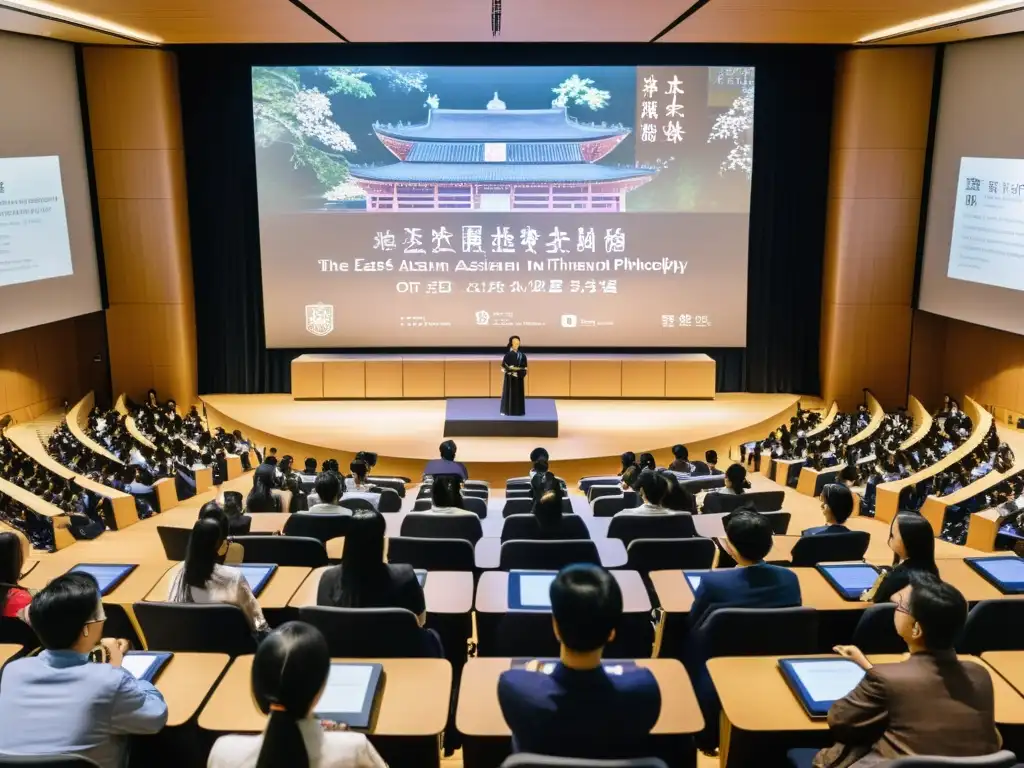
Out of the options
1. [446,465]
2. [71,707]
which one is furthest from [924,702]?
[446,465]

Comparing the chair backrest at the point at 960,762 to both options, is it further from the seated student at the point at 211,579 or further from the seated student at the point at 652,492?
the seated student at the point at 652,492

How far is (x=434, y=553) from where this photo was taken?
442cm

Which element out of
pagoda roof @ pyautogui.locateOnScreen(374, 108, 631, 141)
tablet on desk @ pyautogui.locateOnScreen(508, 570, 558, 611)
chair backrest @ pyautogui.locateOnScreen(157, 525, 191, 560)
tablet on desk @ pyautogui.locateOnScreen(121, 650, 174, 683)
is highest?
pagoda roof @ pyautogui.locateOnScreen(374, 108, 631, 141)

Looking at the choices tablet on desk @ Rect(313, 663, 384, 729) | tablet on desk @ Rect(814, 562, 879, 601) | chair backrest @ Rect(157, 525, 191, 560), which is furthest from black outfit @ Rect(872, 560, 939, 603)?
chair backrest @ Rect(157, 525, 191, 560)

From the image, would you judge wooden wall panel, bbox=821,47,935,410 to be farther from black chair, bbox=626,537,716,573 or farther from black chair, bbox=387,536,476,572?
black chair, bbox=387,536,476,572

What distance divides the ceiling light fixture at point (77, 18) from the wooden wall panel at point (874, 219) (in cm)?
839

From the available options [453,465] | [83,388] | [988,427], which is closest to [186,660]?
[453,465]

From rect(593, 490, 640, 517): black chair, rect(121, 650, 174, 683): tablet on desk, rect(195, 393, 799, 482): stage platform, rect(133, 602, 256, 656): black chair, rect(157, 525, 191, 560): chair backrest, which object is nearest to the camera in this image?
rect(121, 650, 174, 683): tablet on desk

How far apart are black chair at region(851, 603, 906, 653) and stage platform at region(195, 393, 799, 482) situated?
253 inches

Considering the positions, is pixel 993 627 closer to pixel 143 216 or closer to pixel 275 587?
pixel 275 587

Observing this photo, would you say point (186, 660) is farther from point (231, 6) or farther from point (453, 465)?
point (231, 6)

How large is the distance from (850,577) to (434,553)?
1.81m

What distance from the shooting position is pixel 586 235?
12641mm

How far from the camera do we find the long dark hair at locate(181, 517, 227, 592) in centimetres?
346
